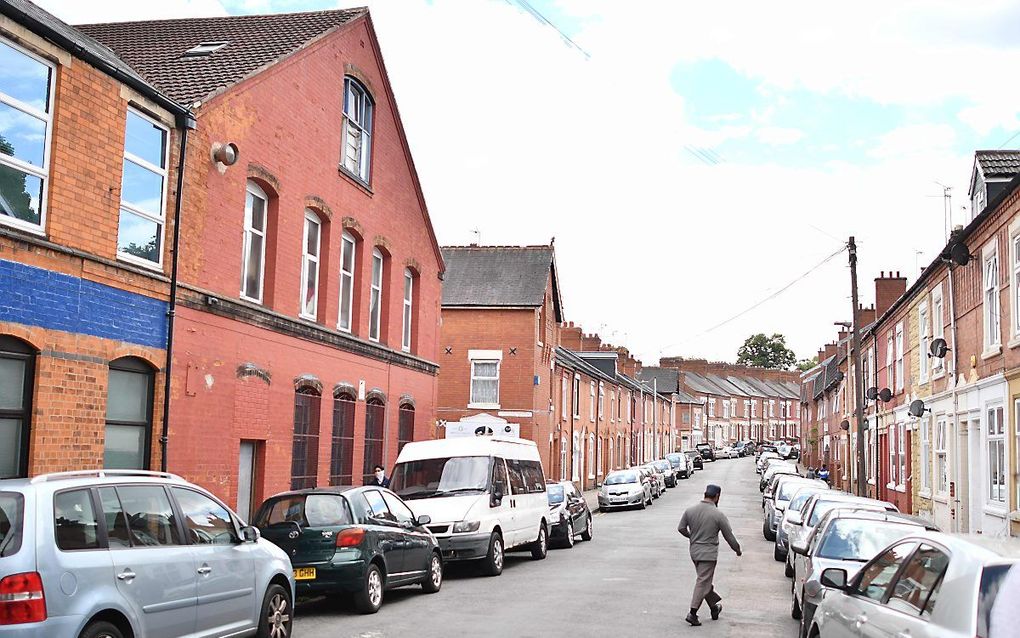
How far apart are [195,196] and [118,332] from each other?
2845mm

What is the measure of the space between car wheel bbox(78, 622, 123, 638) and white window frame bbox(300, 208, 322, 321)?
11.9 meters

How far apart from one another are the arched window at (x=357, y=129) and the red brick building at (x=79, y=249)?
696 centimetres

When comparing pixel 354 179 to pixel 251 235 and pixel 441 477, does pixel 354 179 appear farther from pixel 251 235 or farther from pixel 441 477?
pixel 441 477

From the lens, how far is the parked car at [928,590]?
489cm

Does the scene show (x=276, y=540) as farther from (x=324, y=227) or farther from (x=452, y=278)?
(x=452, y=278)

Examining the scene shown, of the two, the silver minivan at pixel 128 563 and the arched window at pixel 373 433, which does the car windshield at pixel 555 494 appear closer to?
the arched window at pixel 373 433

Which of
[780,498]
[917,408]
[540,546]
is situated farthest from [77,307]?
[917,408]

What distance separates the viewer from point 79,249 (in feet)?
40.8

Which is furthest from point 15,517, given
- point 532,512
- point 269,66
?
point 532,512

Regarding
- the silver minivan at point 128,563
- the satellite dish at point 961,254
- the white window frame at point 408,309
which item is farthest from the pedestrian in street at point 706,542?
the white window frame at point 408,309

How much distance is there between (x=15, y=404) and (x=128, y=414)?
225 centimetres

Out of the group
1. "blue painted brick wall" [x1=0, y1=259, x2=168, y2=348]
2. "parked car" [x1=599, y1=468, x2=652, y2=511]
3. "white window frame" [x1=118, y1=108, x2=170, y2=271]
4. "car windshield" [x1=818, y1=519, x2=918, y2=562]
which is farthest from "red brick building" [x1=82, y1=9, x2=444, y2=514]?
"parked car" [x1=599, y1=468, x2=652, y2=511]

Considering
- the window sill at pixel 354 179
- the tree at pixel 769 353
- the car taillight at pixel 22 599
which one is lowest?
the car taillight at pixel 22 599

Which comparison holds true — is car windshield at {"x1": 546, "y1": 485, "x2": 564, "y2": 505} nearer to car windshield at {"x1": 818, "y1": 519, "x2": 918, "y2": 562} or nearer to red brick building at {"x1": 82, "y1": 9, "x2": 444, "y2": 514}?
red brick building at {"x1": 82, "y1": 9, "x2": 444, "y2": 514}
